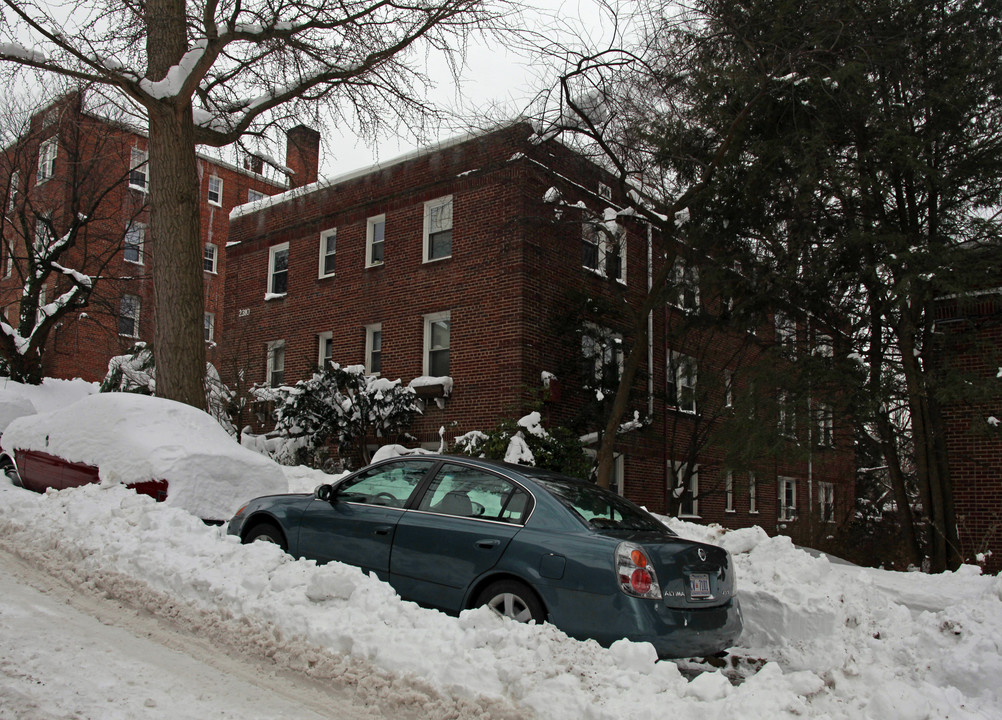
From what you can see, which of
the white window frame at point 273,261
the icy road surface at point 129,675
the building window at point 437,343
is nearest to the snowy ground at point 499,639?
the icy road surface at point 129,675

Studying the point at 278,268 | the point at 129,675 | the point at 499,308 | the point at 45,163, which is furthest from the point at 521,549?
the point at 45,163

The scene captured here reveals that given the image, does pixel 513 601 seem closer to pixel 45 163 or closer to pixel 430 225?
pixel 430 225

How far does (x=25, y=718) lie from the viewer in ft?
13.0

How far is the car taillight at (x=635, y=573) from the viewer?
17.5 feet

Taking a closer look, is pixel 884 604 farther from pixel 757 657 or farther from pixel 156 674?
pixel 156 674

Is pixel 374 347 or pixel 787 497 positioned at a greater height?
pixel 374 347

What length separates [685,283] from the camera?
47.3 ft

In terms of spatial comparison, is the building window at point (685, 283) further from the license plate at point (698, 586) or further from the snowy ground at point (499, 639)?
the license plate at point (698, 586)

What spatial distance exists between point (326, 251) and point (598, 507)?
1635 centimetres

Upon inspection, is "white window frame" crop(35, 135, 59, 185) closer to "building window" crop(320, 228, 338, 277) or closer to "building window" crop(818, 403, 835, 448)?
"building window" crop(320, 228, 338, 277)

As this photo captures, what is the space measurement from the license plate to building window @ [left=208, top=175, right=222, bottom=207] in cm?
3404

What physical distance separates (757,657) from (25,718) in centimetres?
496

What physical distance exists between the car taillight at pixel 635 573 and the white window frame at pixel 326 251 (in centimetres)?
1657

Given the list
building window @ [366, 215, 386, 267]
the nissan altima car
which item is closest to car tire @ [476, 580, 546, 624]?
the nissan altima car
